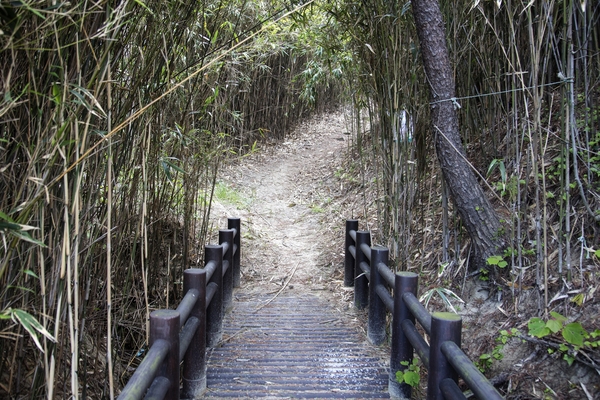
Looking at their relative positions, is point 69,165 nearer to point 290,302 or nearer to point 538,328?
point 538,328

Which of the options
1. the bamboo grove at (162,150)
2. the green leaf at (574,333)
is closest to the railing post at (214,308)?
the bamboo grove at (162,150)

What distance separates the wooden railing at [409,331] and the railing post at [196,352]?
0.85m

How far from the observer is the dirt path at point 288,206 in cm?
459

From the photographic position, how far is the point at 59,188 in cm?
140

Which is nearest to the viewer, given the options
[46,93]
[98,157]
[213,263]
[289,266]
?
[46,93]

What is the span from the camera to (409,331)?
2164mm

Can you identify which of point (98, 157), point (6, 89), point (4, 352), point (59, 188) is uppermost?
point (6, 89)

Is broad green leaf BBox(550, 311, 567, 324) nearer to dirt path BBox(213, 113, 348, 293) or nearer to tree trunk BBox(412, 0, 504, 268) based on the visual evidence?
tree trunk BBox(412, 0, 504, 268)

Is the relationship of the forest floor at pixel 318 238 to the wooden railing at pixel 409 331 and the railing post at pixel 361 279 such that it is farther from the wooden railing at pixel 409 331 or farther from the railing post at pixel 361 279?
the wooden railing at pixel 409 331

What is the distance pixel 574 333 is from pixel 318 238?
147 inches

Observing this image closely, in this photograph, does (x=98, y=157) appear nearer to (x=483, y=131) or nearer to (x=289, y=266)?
(x=483, y=131)

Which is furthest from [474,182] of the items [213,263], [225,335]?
[225,335]

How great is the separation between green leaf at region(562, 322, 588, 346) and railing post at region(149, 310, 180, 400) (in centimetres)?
145

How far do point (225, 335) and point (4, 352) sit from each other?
5.44 ft
